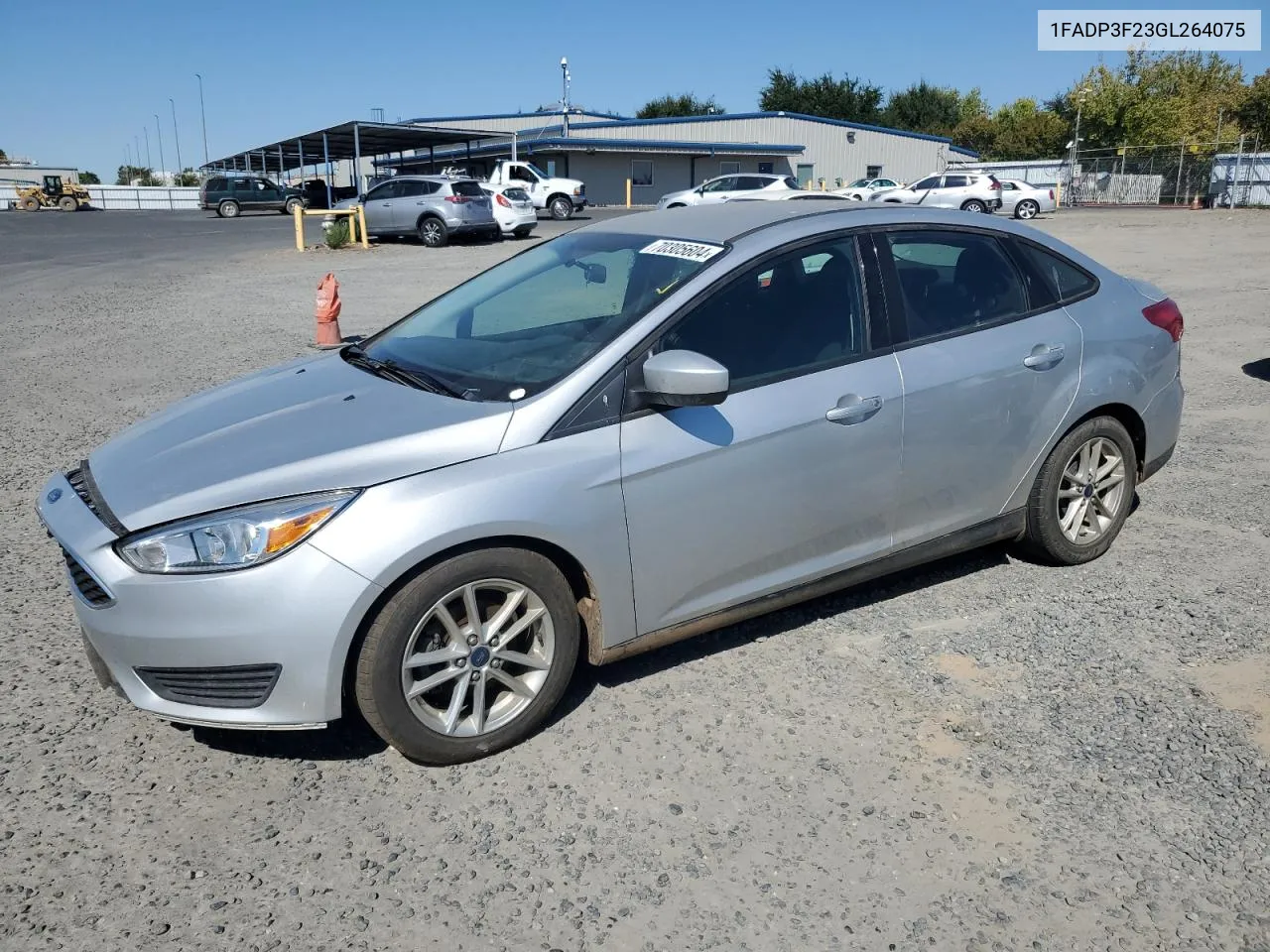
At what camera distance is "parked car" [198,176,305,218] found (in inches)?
1799

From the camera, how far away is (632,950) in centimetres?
249

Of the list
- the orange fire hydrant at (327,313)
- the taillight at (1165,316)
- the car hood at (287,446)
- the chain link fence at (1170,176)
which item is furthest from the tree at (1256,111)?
the car hood at (287,446)

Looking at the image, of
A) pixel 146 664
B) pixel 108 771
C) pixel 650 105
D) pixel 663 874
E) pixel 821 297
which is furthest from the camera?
pixel 650 105

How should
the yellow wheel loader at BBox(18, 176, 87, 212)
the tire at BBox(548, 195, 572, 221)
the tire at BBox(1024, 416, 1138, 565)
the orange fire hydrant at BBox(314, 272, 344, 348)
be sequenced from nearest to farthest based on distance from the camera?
the tire at BBox(1024, 416, 1138, 565) → the orange fire hydrant at BBox(314, 272, 344, 348) → the tire at BBox(548, 195, 572, 221) → the yellow wheel loader at BBox(18, 176, 87, 212)

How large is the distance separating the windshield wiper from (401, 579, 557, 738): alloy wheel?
717mm

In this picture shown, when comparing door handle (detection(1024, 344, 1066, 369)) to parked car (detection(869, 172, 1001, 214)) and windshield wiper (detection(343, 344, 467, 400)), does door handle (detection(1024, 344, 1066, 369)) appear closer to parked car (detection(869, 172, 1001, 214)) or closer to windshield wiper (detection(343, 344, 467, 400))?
windshield wiper (detection(343, 344, 467, 400))

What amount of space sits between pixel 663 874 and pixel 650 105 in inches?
3725

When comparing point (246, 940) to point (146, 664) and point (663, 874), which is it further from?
point (663, 874)

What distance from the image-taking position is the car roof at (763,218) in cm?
396

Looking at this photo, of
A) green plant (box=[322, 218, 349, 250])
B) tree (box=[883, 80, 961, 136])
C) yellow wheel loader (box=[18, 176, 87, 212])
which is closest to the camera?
green plant (box=[322, 218, 349, 250])

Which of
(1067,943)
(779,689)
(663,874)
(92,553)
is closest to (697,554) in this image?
(779,689)

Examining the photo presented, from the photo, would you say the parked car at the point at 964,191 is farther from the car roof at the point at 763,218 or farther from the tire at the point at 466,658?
the tire at the point at 466,658

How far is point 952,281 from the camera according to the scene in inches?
166

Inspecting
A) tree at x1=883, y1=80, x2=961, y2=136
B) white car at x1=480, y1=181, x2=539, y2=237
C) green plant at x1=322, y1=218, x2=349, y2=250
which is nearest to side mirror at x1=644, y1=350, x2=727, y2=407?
green plant at x1=322, y1=218, x2=349, y2=250
